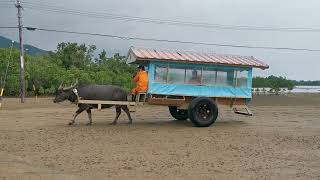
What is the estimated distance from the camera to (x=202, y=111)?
706 inches

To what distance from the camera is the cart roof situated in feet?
57.6

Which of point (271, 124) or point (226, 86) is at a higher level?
point (226, 86)

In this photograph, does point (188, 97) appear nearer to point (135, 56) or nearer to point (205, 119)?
point (205, 119)

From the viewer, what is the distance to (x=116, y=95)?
18062 mm

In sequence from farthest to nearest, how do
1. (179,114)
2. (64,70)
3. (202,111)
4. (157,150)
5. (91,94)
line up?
Result: 1. (64,70)
2. (179,114)
3. (91,94)
4. (202,111)
5. (157,150)

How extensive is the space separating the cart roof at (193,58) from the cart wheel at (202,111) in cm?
135

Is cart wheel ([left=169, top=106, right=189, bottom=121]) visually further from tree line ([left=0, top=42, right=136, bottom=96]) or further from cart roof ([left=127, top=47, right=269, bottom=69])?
tree line ([left=0, top=42, right=136, bottom=96])

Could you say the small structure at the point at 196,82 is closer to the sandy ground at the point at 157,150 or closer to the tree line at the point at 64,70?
the sandy ground at the point at 157,150

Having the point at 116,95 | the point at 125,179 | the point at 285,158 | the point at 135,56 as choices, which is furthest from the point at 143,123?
the point at 125,179

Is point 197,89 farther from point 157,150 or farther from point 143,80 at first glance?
point 157,150

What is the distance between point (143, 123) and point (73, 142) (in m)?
5.69

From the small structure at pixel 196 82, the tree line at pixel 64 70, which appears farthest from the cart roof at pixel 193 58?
the tree line at pixel 64 70

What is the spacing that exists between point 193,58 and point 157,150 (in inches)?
249

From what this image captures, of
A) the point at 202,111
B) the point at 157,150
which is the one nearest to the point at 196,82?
the point at 202,111
